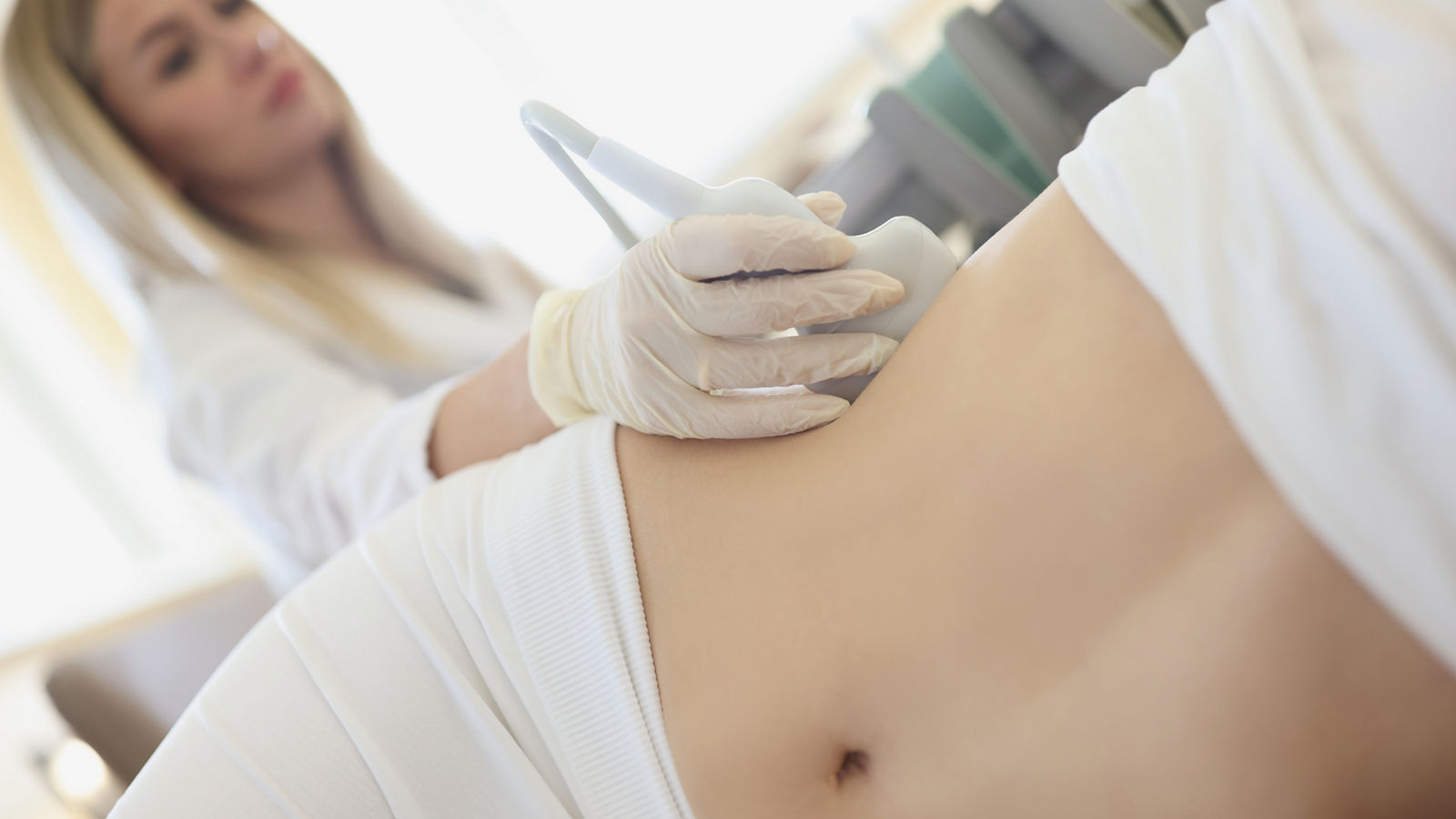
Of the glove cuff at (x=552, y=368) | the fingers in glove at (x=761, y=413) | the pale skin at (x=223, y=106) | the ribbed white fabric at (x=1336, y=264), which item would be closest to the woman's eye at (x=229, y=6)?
the pale skin at (x=223, y=106)

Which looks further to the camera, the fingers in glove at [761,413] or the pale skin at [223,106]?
the pale skin at [223,106]

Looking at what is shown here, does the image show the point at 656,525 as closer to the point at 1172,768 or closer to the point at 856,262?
the point at 856,262

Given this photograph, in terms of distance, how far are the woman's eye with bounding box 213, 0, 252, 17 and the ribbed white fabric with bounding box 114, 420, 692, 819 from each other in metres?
1.23

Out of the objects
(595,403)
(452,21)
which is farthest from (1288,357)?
(452,21)

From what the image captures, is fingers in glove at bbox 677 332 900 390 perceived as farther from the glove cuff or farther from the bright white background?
the bright white background

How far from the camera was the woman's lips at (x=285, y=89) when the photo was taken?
1.55 metres

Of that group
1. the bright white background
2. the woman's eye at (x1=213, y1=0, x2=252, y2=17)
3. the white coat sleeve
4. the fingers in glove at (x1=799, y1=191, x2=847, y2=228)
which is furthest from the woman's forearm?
the bright white background

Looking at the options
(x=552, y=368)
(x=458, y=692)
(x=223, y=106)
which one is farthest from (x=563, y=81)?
(x=458, y=692)

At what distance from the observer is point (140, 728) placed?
181 cm

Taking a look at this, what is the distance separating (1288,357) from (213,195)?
1.72 m

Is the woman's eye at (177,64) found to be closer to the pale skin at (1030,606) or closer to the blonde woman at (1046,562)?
the blonde woman at (1046,562)

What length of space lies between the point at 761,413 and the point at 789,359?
4 cm

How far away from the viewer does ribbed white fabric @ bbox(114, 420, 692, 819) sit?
2.05ft

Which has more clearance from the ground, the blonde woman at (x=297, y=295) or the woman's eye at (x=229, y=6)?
the woman's eye at (x=229, y=6)
